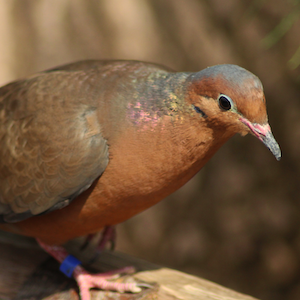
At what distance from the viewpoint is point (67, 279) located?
2.56 meters

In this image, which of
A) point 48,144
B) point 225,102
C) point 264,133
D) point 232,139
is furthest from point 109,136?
point 232,139

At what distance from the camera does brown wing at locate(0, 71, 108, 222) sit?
2029 mm

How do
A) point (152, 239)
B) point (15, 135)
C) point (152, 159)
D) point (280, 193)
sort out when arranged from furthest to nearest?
point (152, 239) → point (280, 193) → point (15, 135) → point (152, 159)

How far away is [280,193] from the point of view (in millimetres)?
4027

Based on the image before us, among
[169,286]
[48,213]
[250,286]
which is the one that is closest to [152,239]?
[250,286]

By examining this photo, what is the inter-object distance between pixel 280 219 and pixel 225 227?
0.59 m

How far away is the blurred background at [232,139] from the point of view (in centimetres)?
388

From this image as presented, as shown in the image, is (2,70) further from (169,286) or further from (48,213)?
(169,286)

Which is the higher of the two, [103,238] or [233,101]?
[233,101]

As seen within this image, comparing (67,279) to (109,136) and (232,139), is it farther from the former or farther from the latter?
(232,139)

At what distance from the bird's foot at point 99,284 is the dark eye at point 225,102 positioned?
1231 mm

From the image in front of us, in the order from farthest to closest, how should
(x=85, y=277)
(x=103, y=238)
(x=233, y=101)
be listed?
(x=103, y=238), (x=85, y=277), (x=233, y=101)

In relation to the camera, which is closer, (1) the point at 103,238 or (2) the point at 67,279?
(2) the point at 67,279

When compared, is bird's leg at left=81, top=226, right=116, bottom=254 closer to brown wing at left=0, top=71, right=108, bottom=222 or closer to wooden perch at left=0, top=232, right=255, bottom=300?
wooden perch at left=0, top=232, right=255, bottom=300
